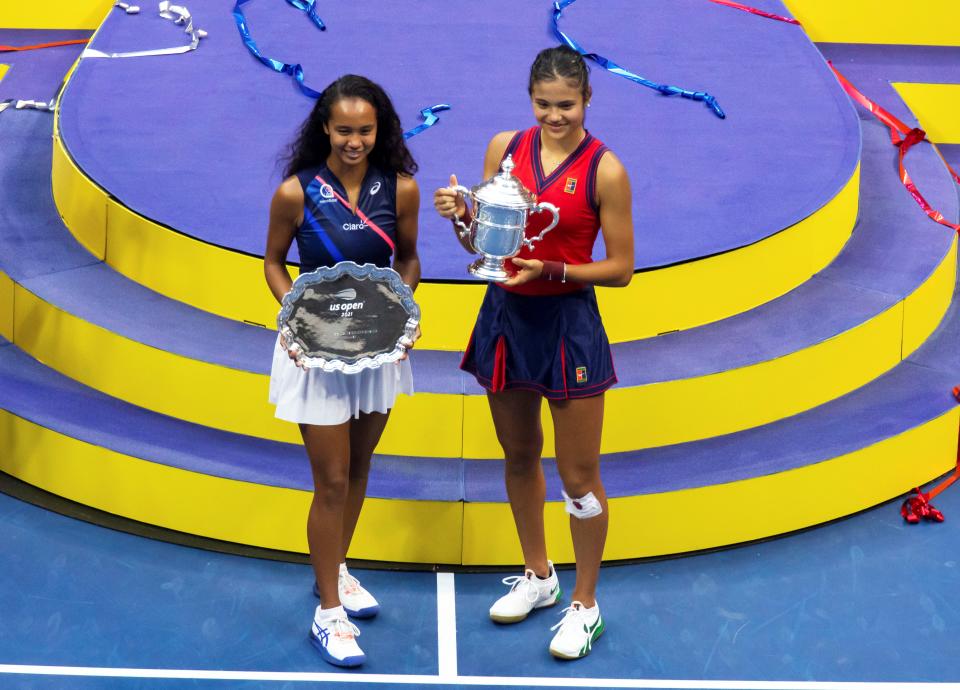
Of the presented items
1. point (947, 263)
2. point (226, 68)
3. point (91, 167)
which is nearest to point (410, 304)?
point (91, 167)

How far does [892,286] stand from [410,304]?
2403 mm

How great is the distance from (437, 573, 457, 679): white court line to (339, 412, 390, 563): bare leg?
1.11 ft

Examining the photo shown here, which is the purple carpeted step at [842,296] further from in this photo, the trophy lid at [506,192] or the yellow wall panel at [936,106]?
the trophy lid at [506,192]

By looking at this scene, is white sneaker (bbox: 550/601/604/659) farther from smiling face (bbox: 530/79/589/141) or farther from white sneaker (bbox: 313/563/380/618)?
smiling face (bbox: 530/79/589/141)

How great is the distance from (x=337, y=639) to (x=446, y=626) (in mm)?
353

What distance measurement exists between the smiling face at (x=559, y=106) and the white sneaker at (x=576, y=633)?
53.5 inches

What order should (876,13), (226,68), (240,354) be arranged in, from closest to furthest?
(240,354) < (226,68) < (876,13)

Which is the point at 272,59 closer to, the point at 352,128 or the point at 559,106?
the point at 352,128

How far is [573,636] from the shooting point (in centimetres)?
425

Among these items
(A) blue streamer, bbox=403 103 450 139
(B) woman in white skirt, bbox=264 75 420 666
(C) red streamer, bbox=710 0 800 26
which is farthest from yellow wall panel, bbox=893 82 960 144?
(B) woman in white skirt, bbox=264 75 420 666

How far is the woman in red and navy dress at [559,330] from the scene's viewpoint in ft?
12.3

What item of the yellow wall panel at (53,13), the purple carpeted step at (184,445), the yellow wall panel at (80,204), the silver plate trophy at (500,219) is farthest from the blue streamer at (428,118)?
the yellow wall panel at (53,13)

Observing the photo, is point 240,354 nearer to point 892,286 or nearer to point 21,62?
point 892,286

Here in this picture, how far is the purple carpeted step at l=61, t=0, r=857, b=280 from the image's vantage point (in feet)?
18.4
